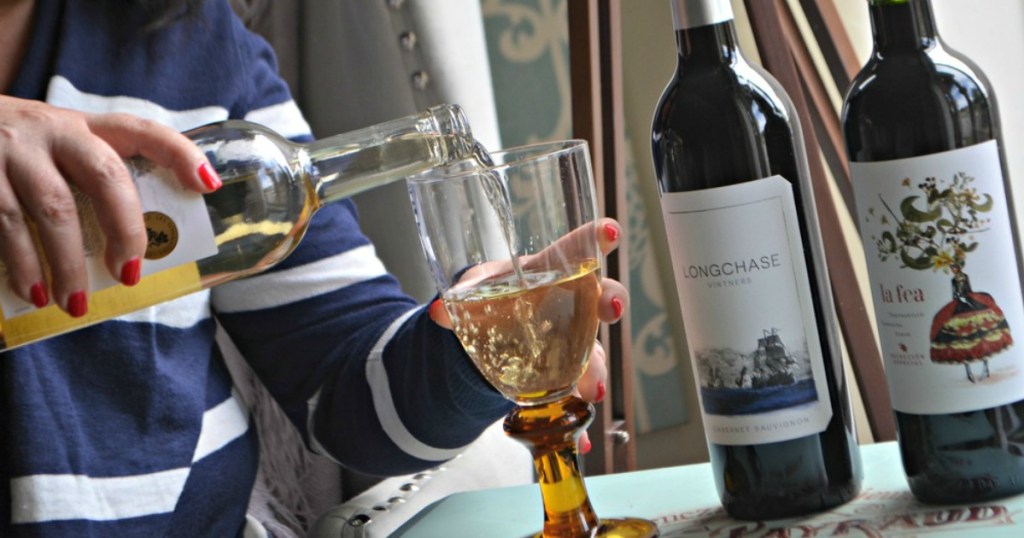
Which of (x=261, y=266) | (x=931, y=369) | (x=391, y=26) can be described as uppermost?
(x=391, y=26)

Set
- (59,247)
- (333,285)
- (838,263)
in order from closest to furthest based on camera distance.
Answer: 1. (59,247)
2. (838,263)
3. (333,285)

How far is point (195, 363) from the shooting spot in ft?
2.91

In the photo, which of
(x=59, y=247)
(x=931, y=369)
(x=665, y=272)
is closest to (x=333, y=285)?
(x=59, y=247)

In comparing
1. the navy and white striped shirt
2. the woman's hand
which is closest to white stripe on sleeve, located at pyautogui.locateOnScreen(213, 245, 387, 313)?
the navy and white striped shirt

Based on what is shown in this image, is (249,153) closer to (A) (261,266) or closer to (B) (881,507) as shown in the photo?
(A) (261,266)

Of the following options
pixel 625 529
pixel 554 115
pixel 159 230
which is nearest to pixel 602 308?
pixel 625 529

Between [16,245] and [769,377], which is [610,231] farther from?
[16,245]

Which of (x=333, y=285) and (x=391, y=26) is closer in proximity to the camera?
(x=333, y=285)

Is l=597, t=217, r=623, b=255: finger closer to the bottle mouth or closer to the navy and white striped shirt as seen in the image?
the bottle mouth

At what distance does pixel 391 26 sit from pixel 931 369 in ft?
2.35

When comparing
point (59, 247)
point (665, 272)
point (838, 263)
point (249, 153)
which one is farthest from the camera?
point (665, 272)

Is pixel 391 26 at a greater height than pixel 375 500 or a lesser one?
greater

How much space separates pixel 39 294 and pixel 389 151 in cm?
→ 20

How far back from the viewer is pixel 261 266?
65cm
